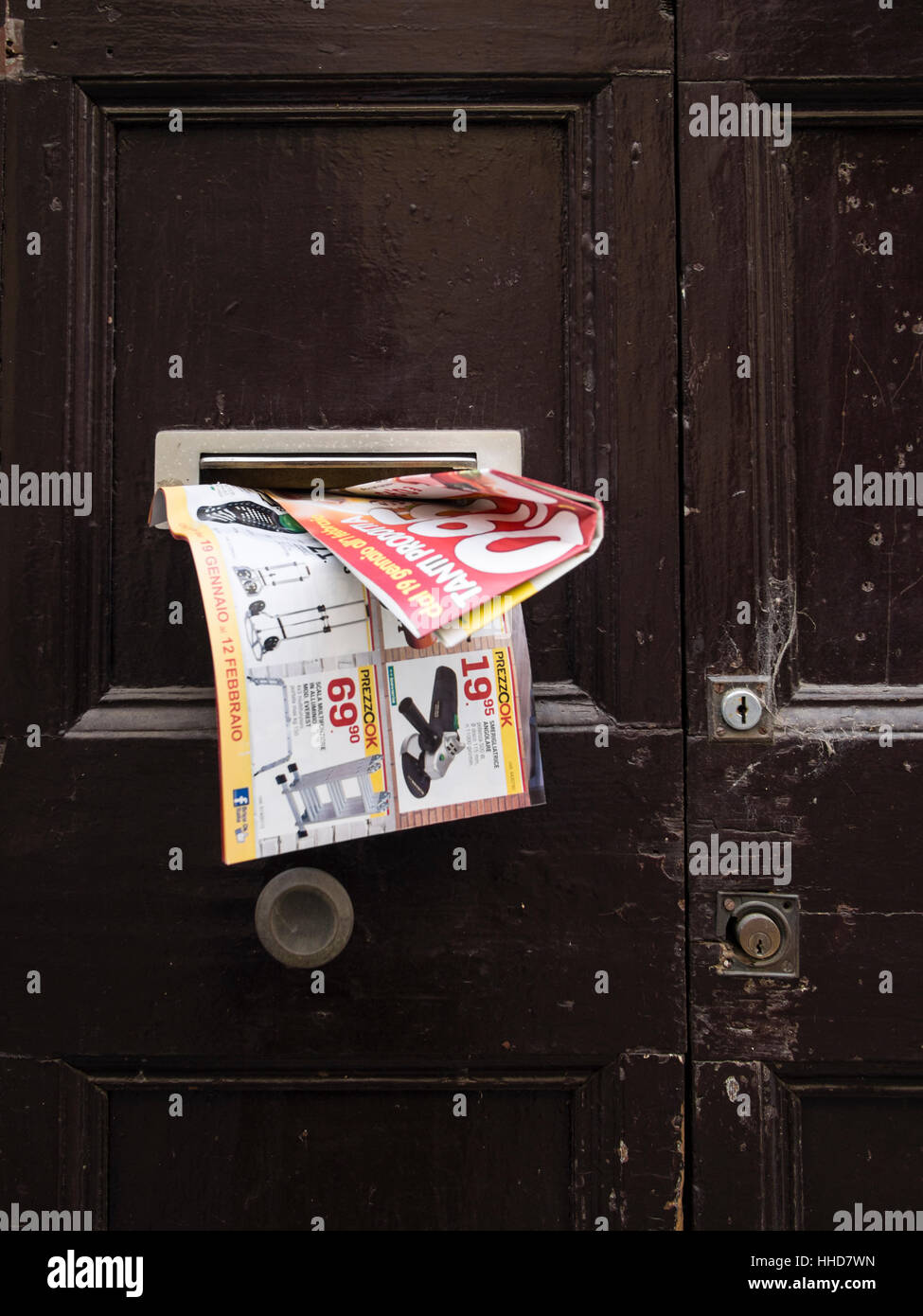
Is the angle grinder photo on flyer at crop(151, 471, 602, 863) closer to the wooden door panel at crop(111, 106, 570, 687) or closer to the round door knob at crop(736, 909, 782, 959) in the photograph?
the wooden door panel at crop(111, 106, 570, 687)

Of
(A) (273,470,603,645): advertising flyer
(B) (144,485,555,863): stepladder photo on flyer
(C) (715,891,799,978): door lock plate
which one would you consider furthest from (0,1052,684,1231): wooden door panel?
(A) (273,470,603,645): advertising flyer

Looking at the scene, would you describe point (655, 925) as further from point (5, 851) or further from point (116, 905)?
point (5, 851)

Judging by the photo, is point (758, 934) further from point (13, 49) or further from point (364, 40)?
Answer: point (13, 49)

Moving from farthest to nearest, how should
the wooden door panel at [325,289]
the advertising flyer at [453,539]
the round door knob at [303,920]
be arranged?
the wooden door panel at [325,289] < the round door knob at [303,920] < the advertising flyer at [453,539]

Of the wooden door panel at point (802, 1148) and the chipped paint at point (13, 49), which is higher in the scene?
the chipped paint at point (13, 49)

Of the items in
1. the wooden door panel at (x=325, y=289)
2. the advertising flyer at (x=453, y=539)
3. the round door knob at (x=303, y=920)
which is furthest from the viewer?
the wooden door panel at (x=325, y=289)

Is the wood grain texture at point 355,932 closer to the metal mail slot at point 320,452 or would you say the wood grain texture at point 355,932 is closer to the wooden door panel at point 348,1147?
the wooden door panel at point 348,1147

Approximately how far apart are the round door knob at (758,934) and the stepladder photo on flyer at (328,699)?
28 cm

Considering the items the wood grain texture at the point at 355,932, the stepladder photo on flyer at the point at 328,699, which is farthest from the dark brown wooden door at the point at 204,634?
the stepladder photo on flyer at the point at 328,699

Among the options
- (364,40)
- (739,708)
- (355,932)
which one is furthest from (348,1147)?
(364,40)

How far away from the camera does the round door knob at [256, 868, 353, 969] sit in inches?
35.1

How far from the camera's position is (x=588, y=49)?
991 millimetres

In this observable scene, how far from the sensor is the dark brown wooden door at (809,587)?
98 centimetres
